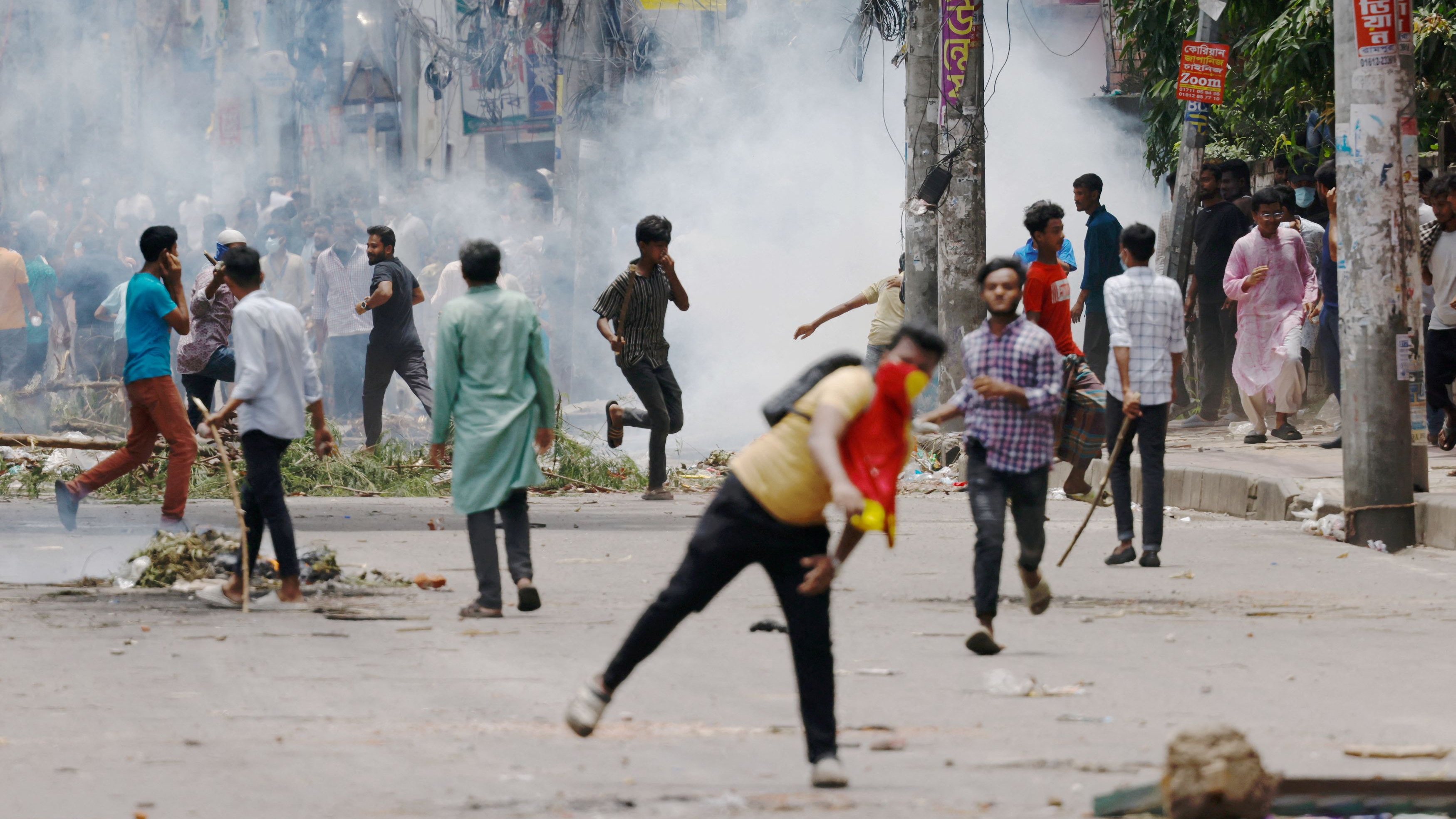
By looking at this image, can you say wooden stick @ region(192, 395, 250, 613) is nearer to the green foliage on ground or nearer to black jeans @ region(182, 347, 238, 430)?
black jeans @ region(182, 347, 238, 430)

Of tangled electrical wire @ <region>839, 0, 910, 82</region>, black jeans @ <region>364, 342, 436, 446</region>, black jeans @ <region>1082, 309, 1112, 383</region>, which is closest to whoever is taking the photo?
black jeans @ <region>364, 342, 436, 446</region>

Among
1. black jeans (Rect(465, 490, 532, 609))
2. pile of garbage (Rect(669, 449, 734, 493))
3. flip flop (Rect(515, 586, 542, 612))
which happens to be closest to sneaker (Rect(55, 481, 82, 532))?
black jeans (Rect(465, 490, 532, 609))

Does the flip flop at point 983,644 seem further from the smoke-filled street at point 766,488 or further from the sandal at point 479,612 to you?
the sandal at point 479,612

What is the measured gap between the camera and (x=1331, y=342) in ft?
37.3

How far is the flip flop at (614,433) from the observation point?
1095cm

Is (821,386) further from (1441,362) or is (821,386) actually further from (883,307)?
(883,307)

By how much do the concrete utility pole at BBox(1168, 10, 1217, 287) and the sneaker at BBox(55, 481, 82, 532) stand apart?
28.1 feet

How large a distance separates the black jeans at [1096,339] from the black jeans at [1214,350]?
3.19 feet

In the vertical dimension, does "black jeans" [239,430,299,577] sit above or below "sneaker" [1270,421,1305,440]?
above

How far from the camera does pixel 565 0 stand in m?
20.7

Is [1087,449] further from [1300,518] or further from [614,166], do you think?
[614,166]

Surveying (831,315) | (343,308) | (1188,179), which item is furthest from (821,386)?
(343,308)

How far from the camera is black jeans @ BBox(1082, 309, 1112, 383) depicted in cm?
1328

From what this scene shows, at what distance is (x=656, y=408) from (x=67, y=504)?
11.5 feet
